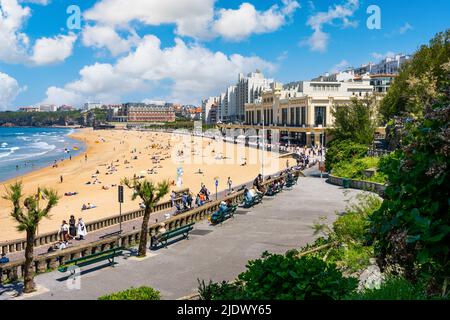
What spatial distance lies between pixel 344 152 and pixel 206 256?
22.2 metres

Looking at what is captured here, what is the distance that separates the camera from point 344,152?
3325 cm

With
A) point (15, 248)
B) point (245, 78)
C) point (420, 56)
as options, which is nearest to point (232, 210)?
point (15, 248)

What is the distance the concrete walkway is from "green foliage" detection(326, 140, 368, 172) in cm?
1152

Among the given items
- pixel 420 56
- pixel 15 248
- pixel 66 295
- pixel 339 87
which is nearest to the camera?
pixel 66 295

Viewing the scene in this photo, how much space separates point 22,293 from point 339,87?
82.7 m

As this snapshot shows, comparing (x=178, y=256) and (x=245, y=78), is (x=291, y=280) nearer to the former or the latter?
(x=178, y=256)

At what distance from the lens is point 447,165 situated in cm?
422

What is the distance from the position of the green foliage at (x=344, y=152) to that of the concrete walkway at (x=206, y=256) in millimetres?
11517

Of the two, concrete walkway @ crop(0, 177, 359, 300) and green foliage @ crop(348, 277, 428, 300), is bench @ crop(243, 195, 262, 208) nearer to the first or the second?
concrete walkway @ crop(0, 177, 359, 300)

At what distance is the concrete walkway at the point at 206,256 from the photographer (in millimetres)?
11242

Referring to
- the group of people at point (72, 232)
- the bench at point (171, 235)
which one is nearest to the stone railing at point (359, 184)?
the bench at point (171, 235)

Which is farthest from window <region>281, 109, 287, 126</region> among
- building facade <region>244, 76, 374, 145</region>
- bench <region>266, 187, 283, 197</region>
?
bench <region>266, 187, 283, 197</region>

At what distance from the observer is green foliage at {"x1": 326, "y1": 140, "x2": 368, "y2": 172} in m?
32.8

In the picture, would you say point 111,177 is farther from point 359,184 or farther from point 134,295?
point 134,295
